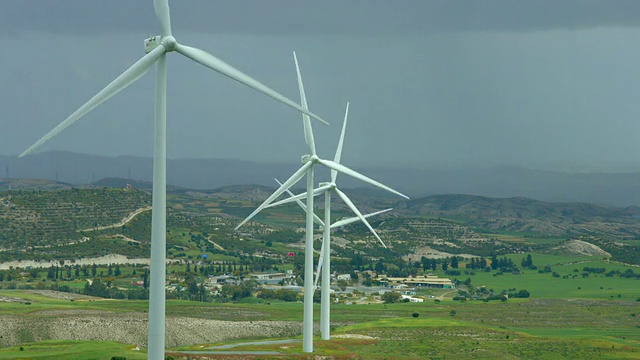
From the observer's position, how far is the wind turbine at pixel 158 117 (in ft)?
206

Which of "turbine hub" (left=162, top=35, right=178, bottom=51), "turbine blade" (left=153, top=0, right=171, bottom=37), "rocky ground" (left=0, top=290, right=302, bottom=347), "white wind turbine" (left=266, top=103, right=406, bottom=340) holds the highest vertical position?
"turbine blade" (left=153, top=0, right=171, bottom=37)

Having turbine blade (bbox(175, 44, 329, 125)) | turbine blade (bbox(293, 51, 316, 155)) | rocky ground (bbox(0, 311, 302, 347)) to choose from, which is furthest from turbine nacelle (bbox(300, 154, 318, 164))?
rocky ground (bbox(0, 311, 302, 347))

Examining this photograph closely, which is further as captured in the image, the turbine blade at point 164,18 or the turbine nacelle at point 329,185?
the turbine nacelle at point 329,185

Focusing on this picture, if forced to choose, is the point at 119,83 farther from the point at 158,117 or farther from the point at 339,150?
the point at 339,150

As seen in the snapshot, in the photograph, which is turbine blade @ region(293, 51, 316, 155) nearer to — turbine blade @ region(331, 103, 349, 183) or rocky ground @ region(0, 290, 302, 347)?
turbine blade @ region(331, 103, 349, 183)

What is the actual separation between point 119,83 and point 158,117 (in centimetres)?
391

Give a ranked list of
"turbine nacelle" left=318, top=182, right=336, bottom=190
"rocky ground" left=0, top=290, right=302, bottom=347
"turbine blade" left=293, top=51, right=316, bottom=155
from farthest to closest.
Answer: "rocky ground" left=0, top=290, right=302, bottom=347 → "turbine nacelle" left=318, top=182, right=336, bottom=190 → "turbine blade" left=293, top=51, right=316, bottom=155

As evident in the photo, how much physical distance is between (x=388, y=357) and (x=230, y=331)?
55.7m

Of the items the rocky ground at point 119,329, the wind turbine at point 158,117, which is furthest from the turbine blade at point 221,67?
the rocky ground at point 119,329

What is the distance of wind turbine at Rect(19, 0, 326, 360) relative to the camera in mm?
62750

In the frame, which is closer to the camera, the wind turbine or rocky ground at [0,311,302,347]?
the wind turbine

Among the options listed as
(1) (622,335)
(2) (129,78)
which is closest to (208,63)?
(2) (129,78)

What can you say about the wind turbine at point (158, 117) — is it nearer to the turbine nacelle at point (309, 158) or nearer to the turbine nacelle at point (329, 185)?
the turbine nacelle at point (309, 158)

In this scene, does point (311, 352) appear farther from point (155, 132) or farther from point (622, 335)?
point (622, 335)
